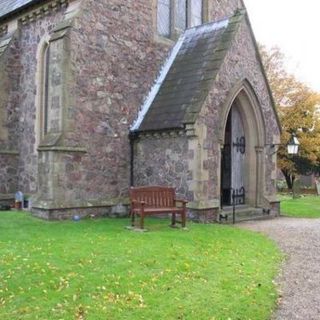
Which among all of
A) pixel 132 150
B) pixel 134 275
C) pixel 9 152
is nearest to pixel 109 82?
pixel 132 150

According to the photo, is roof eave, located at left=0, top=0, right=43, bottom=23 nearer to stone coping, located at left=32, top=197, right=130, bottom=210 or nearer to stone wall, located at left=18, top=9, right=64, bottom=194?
A: stone wall, located at left=18, top=9, right=64, bottom=194

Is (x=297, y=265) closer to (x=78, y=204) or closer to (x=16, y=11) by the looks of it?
(x=78, y=204)

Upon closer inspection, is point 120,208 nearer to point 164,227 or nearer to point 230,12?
point 164,227

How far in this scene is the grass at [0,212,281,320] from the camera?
18.6ft

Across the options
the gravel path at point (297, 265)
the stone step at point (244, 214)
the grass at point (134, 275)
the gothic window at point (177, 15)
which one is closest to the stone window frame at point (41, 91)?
the gothic window at point (177, 15)

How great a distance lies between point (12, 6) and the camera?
16469 mm

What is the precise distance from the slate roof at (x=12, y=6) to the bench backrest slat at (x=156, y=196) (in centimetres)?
747

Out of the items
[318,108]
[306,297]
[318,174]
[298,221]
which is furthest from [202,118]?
[318,174]

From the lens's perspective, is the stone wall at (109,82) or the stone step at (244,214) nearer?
the stone wall at (109,82)

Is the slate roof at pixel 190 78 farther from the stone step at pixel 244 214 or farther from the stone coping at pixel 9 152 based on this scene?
the stone coping at pixel 9 152

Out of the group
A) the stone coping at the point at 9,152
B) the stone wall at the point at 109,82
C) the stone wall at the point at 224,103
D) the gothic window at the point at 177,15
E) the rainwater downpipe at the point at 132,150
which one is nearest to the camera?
the stone wall at the point at 224,103

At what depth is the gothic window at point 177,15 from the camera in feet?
54.2

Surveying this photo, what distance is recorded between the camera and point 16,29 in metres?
16.1

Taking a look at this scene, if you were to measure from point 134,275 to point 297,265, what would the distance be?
3.21 metres
